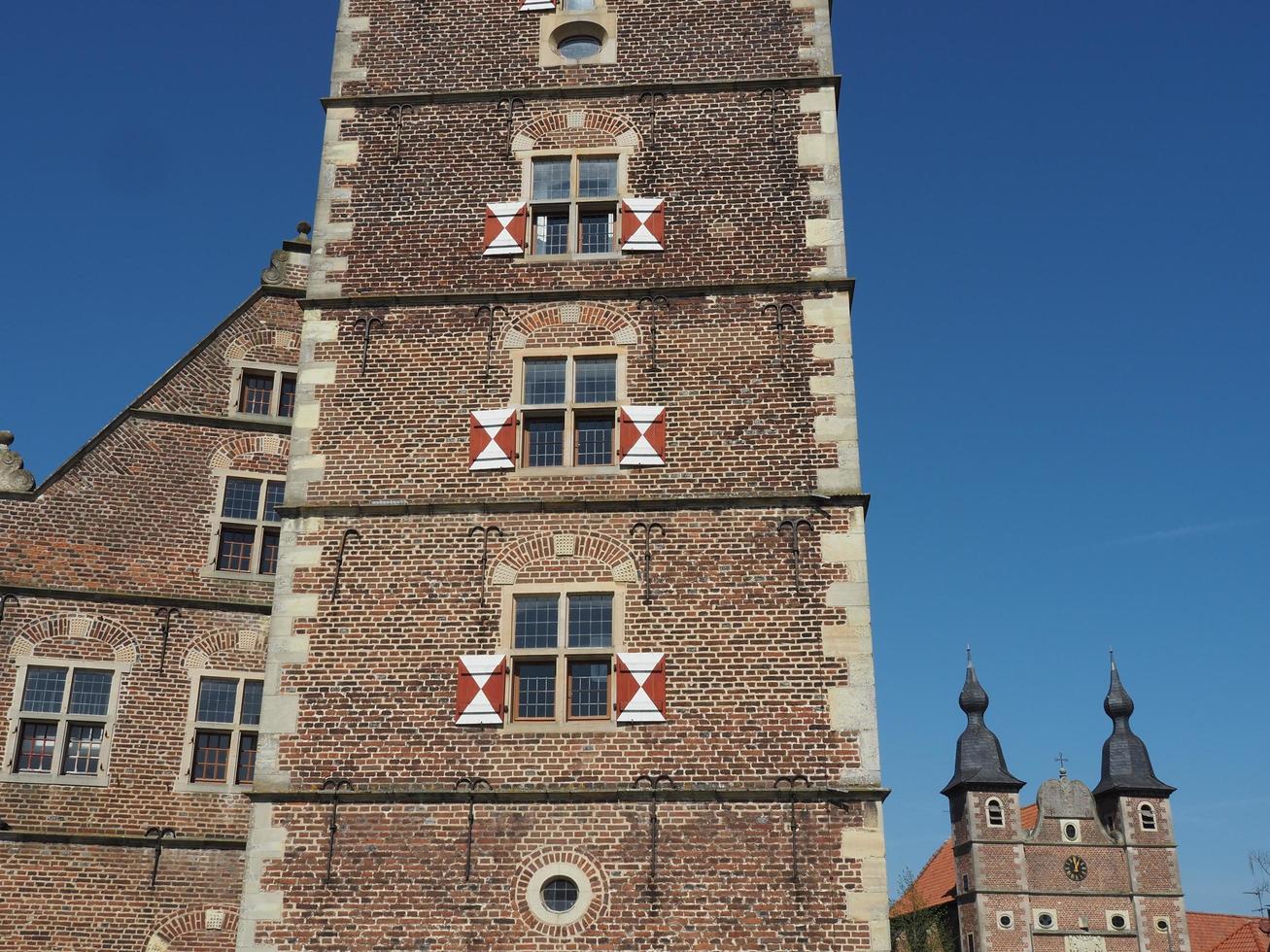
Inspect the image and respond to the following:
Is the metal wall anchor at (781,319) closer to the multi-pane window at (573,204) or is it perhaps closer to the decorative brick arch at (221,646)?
the multi-pane window at (573,204)

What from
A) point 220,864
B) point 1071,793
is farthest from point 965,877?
point 220,864

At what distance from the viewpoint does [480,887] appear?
11711 mm

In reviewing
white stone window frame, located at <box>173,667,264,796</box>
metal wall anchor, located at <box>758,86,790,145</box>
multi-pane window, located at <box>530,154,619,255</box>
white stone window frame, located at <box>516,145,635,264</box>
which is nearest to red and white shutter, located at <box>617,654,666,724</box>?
white stone window frame, located at <box>516,145,635,264</box>

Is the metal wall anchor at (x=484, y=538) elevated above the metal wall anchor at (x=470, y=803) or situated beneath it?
elevated above

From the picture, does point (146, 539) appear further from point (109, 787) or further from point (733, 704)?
point (733, 704)

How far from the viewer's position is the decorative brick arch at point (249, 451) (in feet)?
54.6

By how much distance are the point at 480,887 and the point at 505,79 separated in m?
8.69

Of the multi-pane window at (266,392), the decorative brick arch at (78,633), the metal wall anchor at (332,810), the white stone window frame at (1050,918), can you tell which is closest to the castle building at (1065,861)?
the white stone window frame at (1050,918)

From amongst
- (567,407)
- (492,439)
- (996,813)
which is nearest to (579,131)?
(567,407)

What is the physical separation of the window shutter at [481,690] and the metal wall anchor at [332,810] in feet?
3.67

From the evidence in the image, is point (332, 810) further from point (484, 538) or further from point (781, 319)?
point (781, 319)

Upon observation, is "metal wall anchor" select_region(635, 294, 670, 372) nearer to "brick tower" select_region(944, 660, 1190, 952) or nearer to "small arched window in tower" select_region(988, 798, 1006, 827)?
"brick tower" select_region(944, 660, 1190, 952)

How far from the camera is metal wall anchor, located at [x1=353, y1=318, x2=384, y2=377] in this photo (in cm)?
A: 1407

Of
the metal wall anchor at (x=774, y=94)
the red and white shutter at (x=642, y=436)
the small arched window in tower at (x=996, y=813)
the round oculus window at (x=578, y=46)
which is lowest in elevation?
the red and white shutter at (x=642, y=436)
